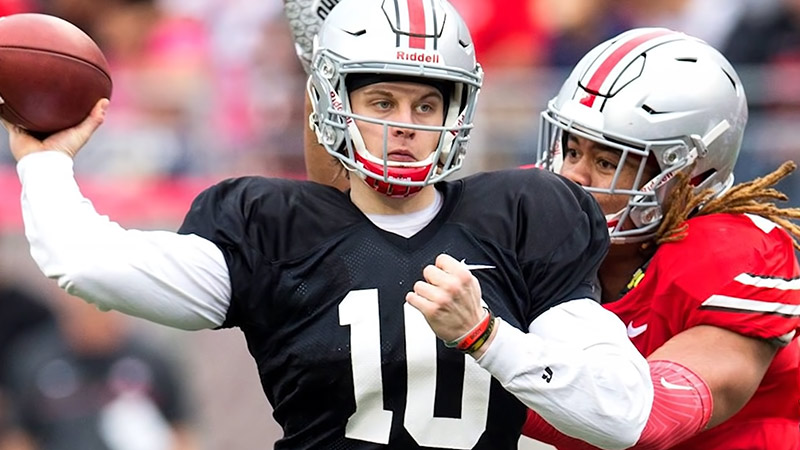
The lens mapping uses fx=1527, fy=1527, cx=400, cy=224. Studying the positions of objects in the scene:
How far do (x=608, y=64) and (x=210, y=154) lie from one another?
298cm

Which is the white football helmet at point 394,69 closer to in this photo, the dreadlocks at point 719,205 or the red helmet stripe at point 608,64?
the red helmet stripe at point 608,64

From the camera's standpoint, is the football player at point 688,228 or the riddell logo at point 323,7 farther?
the riddell logo at point 323,7

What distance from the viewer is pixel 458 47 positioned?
3.04m

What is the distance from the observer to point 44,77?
287 centimetres

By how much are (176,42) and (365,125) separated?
13.8ft

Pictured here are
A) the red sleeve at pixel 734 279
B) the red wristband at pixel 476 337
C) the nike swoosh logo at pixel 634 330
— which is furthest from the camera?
the nike swoosh logo at pixel 634 330

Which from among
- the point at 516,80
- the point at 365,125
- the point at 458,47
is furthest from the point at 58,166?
the point at 516,80

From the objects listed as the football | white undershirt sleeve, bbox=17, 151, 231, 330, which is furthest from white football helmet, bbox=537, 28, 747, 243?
the football

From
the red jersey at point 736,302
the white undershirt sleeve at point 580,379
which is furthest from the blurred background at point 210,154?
the white undershirt sleeve at point 580,379

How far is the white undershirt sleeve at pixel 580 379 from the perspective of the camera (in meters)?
2.72

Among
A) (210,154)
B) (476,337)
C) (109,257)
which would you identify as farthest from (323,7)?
(210,154)

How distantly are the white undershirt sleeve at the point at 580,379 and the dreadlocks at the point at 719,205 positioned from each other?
26.9 inches

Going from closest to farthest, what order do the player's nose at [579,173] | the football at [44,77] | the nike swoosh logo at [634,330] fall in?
the football at [44,77] < the nike swoosh logo at [634,330] < the player's nose at [579,173]

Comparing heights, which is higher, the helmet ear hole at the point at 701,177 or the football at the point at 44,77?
the football at the point at 44,77
